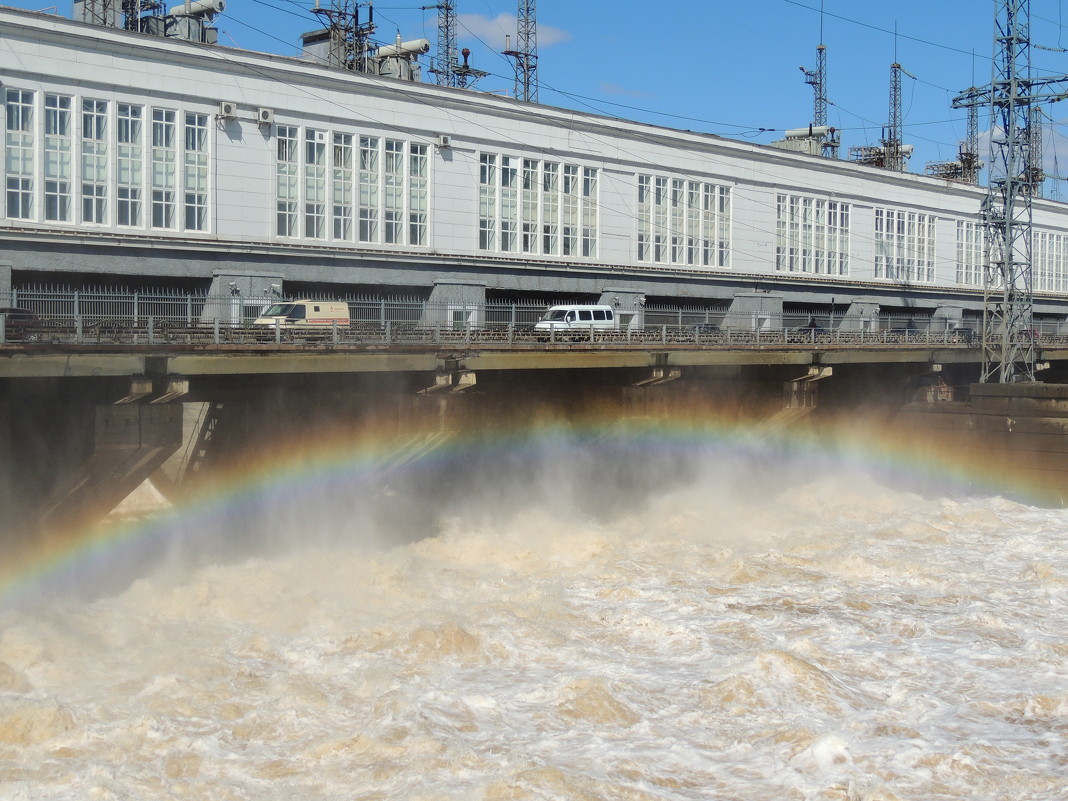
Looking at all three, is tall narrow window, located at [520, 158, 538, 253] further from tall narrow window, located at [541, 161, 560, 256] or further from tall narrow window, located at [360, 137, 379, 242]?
tall narrow window, located at [360, 137, 379, 242]

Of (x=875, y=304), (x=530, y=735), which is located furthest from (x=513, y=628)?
(x=875, y=304)

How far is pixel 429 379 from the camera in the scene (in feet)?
92.1

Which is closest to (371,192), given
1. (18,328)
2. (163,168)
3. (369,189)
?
(369,189)

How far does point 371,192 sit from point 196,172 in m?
7.64

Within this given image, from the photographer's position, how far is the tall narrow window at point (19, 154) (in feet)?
123

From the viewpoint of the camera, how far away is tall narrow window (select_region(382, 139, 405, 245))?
154 feet

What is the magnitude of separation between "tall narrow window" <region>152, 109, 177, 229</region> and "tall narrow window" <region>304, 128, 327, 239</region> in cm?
544

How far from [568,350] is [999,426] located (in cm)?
2143

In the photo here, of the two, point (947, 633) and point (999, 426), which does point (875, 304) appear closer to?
point (999, 426)

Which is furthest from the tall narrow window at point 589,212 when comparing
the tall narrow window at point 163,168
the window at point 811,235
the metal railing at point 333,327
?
the tall narrow window at point 163,168

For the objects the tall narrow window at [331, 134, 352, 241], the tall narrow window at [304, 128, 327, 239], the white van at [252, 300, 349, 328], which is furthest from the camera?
the tall narrow window at [331, 134, 352, 241]

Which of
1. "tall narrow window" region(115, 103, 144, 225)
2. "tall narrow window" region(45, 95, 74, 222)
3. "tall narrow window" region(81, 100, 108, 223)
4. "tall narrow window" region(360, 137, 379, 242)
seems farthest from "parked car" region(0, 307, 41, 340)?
"tall narrow window" region(360, 137, 379, 242)

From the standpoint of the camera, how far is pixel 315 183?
147ft

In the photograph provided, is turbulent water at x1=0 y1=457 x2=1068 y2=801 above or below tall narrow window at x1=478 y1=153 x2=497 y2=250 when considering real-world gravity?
below
